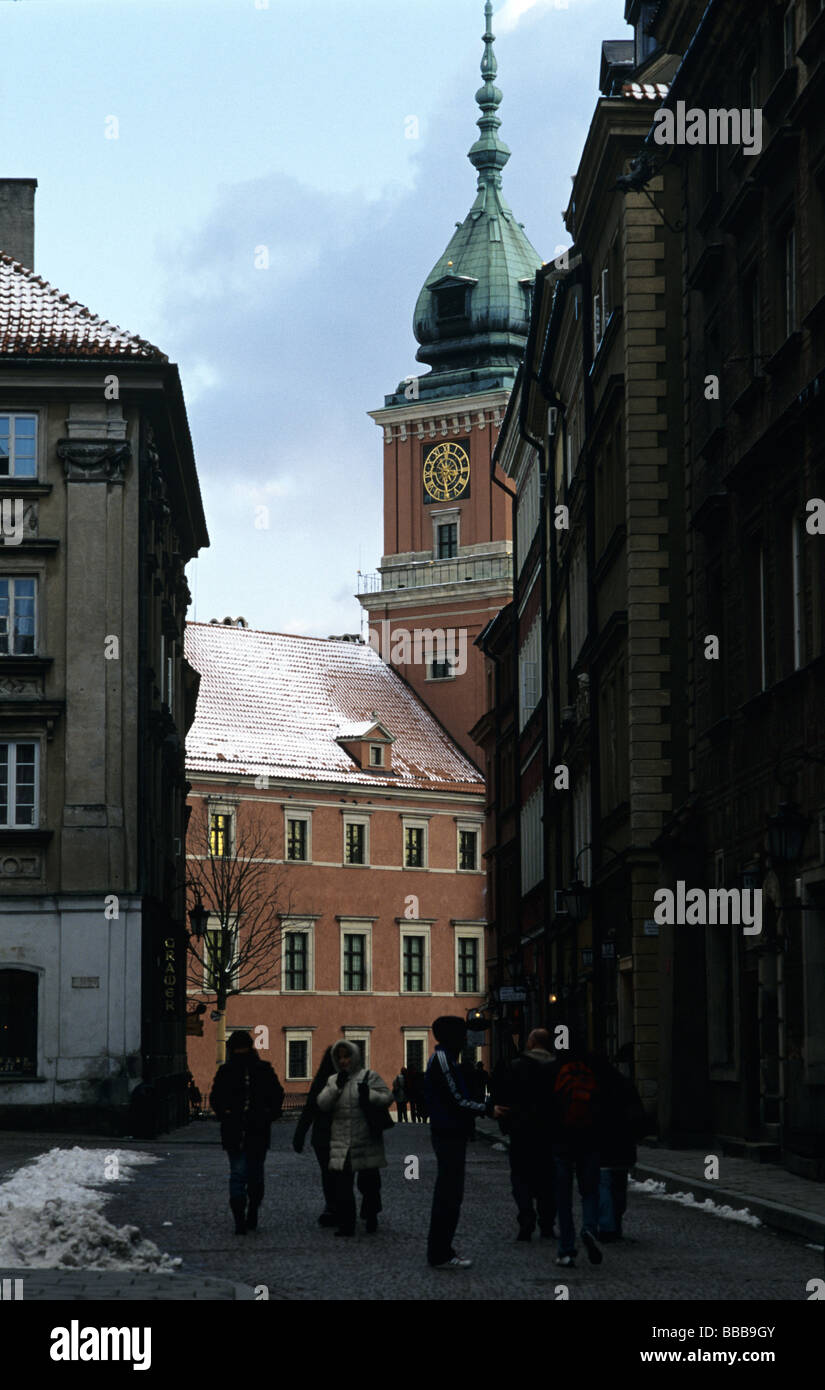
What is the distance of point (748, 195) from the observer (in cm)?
2627

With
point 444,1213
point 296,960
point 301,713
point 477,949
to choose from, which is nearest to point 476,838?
point 477,949

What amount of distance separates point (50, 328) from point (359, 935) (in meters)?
45.3

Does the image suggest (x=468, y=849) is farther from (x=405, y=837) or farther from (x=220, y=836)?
(x=220, y=836)

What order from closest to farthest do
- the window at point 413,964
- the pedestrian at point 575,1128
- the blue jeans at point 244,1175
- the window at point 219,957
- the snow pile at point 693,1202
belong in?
1. the pedestrian at point 575,1128
2. the blue jeans at point 244,1175
3. the snow pile at point 693,1202
4. the window at point 219,957
5. the window at point 413,964

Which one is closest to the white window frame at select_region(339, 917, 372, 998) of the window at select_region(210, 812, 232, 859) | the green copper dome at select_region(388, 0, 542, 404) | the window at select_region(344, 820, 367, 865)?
the window at select_region(344, 820, 367, 865)

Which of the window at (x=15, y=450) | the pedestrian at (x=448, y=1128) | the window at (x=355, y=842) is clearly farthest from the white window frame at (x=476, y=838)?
Result: the pedestrian at (x=448, y=1128)

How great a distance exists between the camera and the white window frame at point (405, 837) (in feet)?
286

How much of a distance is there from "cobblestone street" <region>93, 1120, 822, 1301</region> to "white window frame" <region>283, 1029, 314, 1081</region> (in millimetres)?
57280

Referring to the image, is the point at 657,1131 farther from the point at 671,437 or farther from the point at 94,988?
the point at 94,988

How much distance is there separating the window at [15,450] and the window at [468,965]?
49.0 metres

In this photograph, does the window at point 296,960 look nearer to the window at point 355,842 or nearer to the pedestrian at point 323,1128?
the window at point 355,842

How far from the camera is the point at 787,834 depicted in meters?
22.2

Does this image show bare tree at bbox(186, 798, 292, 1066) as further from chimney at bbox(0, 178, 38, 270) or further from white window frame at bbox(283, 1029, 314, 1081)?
A: chimney at bbox(0, 178, 38, 270)

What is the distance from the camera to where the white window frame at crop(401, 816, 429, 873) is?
286 feet
